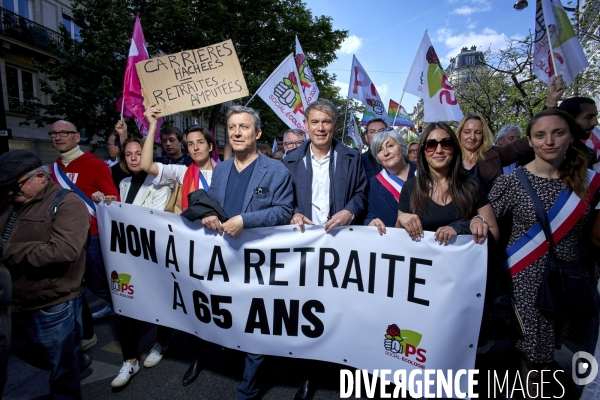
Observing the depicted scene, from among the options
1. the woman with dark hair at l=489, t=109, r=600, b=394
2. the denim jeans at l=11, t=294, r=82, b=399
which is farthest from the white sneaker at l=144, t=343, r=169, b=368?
the woman with dark hair at l=489, t=109, r=600, b=394

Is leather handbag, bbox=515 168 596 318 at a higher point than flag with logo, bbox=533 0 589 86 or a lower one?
lower

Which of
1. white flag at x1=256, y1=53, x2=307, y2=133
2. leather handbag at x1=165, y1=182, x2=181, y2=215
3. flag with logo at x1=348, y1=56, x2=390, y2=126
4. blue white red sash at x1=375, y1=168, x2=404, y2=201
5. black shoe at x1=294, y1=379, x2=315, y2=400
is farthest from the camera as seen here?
flag with logo at x1=348, y1=56, x2=390, y2=126

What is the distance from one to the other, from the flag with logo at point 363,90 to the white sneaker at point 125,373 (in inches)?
271

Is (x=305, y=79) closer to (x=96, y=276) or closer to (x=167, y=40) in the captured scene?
(x=96, y=276)

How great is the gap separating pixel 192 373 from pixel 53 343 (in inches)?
42.4

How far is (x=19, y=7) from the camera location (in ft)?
51.6

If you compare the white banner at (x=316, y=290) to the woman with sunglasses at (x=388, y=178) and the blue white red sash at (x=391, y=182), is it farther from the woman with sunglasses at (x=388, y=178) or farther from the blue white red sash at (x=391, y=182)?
the blue white red sash at (x=391, y=182)

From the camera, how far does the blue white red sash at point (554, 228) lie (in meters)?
2.06

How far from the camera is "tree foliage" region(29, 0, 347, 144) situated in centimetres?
981

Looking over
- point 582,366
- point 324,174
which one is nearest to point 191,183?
point 324,174

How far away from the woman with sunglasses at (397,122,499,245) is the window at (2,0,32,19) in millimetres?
20798

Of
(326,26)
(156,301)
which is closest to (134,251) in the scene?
(156,301)

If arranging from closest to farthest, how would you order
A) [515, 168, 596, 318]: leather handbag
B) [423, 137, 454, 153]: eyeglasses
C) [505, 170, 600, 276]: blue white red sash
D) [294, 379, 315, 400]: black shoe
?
[515, 168, 596, 318]: leather handbag, [505, 170, 600, 276]: blue white red sash, [423, 137, 454, 153]: eyeglasses, [294, 379, 315, 400]: black shoe

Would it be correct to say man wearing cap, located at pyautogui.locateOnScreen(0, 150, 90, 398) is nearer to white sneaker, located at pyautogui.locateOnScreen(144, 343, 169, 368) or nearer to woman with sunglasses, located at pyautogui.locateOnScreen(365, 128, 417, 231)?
white sneaker, located at pyautogui.locateOnScreen(144, 343, 169, 368)
